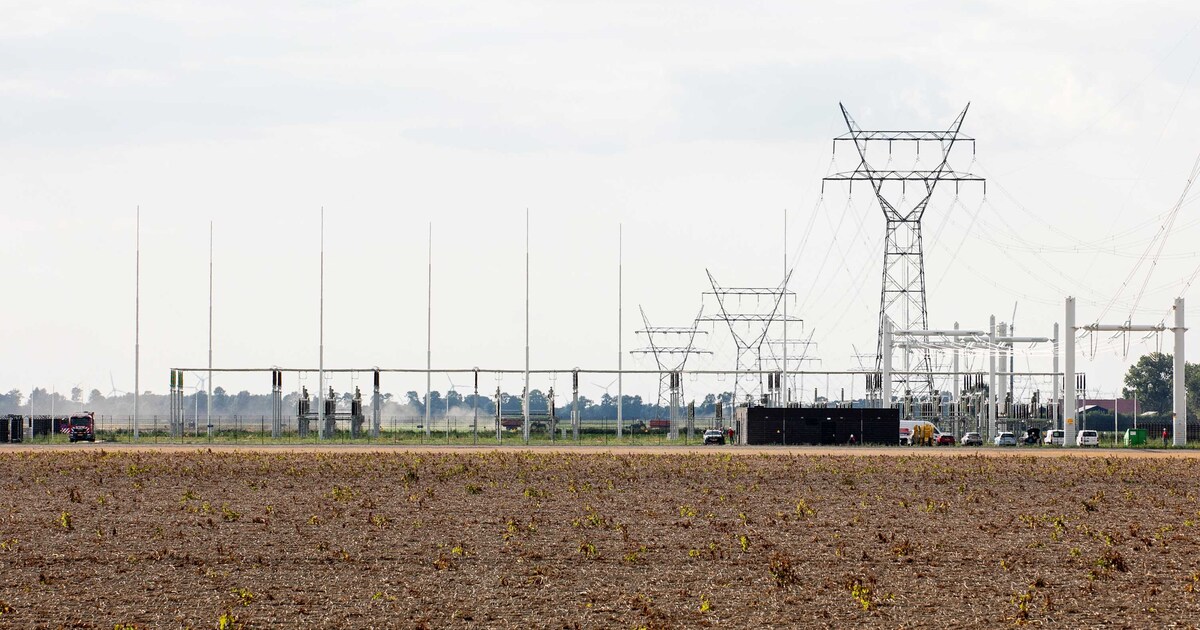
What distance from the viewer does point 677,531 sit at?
101 ft

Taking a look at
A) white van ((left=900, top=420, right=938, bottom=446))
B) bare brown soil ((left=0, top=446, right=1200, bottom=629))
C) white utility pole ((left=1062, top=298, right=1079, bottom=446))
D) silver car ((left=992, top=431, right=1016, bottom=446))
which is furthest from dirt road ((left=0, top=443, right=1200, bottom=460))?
bare brown soil ((left=0, top=446, right=1200, bottom=629))

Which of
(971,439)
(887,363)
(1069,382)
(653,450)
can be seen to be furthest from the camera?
(971,439)

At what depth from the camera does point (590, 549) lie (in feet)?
89.6

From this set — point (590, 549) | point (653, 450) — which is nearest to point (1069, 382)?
point (653, 450)

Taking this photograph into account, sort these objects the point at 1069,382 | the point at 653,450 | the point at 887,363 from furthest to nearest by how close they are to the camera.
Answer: the point at 887,363, the point at 1069,382, the point at 653,450

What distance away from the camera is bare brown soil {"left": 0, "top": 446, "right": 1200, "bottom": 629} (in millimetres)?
21719

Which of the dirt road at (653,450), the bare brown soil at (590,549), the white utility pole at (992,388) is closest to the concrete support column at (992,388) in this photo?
the white utility pole at (992,388)

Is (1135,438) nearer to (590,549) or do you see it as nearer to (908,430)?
(908,430)

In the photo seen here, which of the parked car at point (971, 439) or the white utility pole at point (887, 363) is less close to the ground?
the white utility pole at point (887, 363)

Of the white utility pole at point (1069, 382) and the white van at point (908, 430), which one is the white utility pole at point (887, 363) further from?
the white utility pole at point (1069, 382)

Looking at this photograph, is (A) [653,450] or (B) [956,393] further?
(B) [956,393]

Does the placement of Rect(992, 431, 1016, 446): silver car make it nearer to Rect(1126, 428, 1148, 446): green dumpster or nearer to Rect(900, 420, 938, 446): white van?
Rect(900, 420, 938, 446): white van

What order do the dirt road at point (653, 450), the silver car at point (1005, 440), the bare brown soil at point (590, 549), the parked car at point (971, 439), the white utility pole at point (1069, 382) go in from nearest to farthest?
the bare brown soil at point (590, 549) → the dirt road at point (653, 450) → the white utility pole at point (1069, 382) → the silver car at point (1005, 440) → the parked car at point (971, 439)

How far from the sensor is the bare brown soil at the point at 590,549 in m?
21.7
